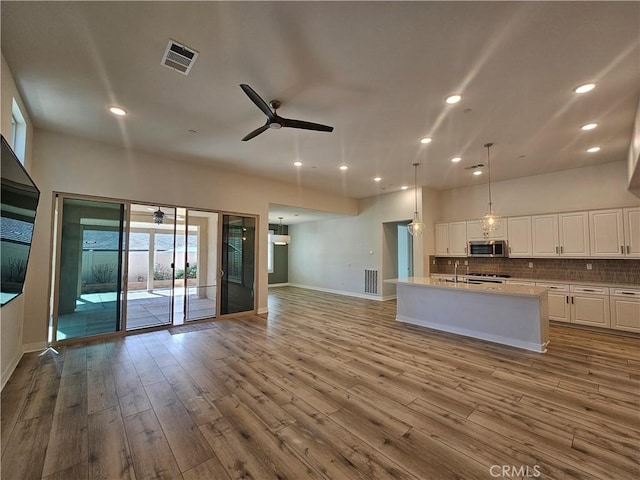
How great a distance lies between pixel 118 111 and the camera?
11.5 feet

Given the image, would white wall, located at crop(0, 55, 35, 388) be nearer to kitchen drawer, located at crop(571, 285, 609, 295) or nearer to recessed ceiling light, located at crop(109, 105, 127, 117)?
recessed ceiling light, located at crop(109, 105, 127, 117)

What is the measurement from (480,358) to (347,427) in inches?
96.5

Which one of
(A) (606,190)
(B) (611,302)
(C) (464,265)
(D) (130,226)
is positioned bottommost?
(B) (611,302)

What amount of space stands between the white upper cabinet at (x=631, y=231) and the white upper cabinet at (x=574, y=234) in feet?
1.62

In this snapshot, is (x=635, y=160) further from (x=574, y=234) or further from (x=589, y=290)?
(x=589, y=290)

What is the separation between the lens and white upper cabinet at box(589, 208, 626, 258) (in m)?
4.98

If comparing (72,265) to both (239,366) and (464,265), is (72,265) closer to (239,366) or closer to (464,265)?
(239,366)

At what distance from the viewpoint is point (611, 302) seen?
491 cm

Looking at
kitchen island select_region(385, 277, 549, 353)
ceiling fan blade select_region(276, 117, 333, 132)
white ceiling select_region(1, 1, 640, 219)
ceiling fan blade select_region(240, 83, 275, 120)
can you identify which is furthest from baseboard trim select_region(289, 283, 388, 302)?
ceiling fan blade select_region(240, 83, 275, 120)

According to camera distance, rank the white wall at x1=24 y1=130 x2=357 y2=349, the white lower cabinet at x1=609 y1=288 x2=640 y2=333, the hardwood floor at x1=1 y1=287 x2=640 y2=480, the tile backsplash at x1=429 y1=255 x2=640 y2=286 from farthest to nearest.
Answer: the tile backsplash at x1=429 y1=255 x2=640 y2=286, the white lower cabinet at x1=609 y1=288 x2=640 y2=333, the white wall at x1=24 y1=130 x2=357 y2=349, the hardwood floor at x1=1 y1=287 x2=640 y2=480

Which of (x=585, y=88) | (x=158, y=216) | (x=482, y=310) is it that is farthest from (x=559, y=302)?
(x=158, y=216)

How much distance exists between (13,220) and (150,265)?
4.75 m

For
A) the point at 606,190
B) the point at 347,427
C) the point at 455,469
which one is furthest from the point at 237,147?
the point at 606,190

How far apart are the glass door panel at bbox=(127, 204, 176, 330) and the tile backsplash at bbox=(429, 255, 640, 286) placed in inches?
252
